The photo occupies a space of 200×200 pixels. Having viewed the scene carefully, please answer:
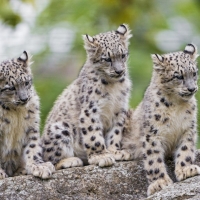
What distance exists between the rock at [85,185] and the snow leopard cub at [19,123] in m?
0.20

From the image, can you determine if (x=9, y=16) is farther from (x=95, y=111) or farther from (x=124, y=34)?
(x=95, y=111)

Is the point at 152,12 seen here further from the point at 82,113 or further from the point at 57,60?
the point at 57,60

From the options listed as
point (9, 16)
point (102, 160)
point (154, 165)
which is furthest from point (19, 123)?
point (9, 16)

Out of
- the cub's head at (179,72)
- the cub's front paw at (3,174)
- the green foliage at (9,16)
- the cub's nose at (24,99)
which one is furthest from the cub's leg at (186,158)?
the green foliage at (9,16)

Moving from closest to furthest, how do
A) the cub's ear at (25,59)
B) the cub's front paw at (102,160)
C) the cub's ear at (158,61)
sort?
the cub's front paw at (102,160) → the cub's ear at (158,61) → the cub's ear at (25,59)

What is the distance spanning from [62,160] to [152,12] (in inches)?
191

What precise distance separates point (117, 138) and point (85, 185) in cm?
128

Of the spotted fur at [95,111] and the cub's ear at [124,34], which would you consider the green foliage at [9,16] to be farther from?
the cub's ear at [124,34]

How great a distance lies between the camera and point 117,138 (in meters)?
15.7

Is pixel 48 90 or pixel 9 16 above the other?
pixel 9 16

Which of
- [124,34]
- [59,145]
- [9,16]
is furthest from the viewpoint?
[9,16]

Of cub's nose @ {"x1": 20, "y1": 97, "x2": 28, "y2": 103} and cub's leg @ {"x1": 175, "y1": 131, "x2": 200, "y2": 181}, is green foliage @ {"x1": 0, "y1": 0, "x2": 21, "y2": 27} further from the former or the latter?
cub's leg @ {"x1": 175, "y1": 131, "x2": 200, "y2": 181}

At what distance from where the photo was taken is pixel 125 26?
16.2 meters

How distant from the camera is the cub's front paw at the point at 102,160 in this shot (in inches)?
591
